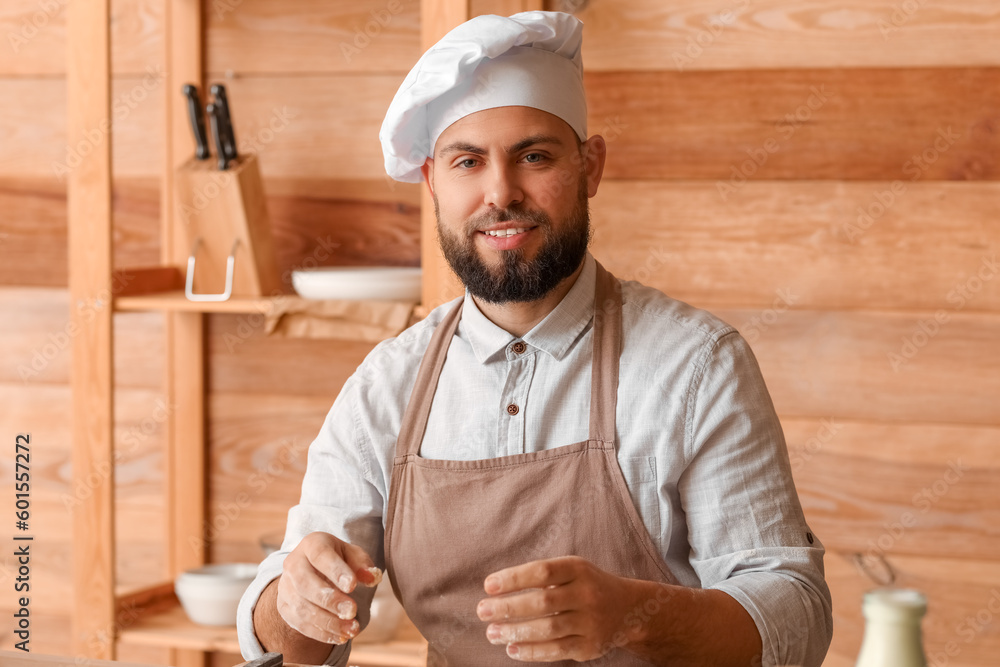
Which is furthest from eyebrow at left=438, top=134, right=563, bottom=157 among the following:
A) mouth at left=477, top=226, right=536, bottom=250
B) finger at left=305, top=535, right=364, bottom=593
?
finger at left=305, top=535, right=364, bottom=593

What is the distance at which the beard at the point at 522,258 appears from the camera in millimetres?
1402

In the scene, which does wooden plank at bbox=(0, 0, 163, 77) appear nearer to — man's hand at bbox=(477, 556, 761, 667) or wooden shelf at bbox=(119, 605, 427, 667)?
wooden shelf at bbox=(119, 605, 427, 667)

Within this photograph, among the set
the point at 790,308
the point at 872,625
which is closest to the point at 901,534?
the point at 790,308

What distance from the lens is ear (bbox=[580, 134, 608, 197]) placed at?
1.50 m

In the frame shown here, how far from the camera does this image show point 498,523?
4.33ft

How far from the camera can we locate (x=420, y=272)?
1878 millimetres

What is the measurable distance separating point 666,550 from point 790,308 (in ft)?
2.50

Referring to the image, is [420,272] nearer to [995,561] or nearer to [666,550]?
[666,550]

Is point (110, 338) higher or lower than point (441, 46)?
lower

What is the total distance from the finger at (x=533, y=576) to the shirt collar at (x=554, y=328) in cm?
43

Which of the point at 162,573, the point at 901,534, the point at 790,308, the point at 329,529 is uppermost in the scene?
the point at 790,308

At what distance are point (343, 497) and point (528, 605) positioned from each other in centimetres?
A: 49

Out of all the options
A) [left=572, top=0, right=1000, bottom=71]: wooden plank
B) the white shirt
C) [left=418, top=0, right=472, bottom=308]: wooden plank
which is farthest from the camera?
[left=572, top=0, right=1000, bottom=71]: wooden plank

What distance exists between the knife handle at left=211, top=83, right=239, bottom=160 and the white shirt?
629 mm
